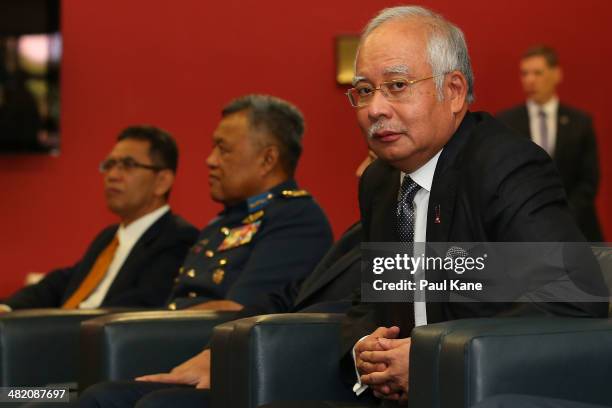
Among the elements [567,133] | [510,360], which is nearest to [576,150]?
[567,133]

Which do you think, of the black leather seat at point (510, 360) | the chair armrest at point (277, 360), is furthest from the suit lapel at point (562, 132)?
the black leather seat at point (510, 360)

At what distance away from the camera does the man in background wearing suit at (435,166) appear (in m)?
2.14

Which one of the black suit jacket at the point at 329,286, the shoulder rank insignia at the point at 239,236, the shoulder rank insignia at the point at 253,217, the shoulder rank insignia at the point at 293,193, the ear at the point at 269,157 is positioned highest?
the ear at the point at 269,157

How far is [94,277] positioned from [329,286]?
1.38 meters

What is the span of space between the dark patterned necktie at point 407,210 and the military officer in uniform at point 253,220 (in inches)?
34.2

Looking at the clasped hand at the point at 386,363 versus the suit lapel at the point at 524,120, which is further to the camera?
the suit lapel at the point at 524,120

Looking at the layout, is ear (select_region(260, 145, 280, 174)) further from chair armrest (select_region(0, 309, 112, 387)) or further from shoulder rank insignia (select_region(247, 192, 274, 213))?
chair armrest (select_region(0, 309, 112, 387))

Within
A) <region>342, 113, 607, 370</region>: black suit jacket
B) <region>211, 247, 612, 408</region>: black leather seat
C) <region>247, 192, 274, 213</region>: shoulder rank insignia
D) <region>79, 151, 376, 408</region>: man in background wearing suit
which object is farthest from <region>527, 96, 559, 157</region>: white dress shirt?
<region>211, 247, 612, 408</region>: black leather seat

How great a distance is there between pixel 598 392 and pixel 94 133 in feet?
13.2

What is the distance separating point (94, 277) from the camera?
13.3 ft

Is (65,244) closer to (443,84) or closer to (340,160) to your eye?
(340,160)

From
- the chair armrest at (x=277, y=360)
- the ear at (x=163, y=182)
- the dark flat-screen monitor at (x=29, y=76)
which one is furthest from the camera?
the dark flat-screen monitor at (x=29, y=76)

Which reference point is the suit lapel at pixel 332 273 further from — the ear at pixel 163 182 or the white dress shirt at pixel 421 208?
the ear at pixel 163 182

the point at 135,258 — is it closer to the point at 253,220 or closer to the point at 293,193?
the point at 253,220
